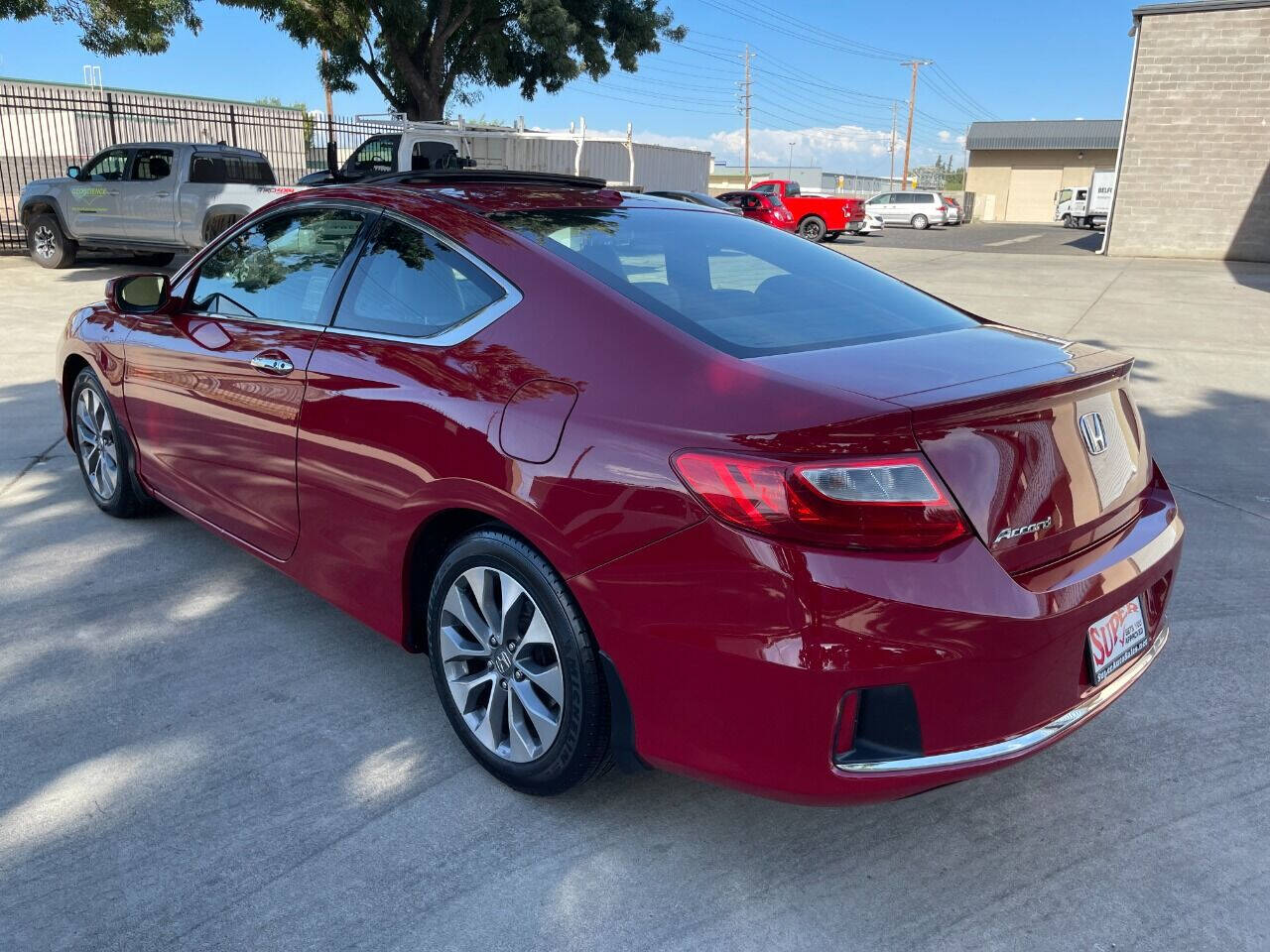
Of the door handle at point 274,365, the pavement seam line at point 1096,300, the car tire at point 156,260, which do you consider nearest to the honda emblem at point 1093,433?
the door handle at point 274,365

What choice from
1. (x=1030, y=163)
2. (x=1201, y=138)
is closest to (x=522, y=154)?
(x=1201, y=138)

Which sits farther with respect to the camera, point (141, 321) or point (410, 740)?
point (141, 321)

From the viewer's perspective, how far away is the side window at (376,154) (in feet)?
64.1

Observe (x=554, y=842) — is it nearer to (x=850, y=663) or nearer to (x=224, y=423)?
(x=850, y=663)

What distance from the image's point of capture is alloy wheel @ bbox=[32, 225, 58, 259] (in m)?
15.5

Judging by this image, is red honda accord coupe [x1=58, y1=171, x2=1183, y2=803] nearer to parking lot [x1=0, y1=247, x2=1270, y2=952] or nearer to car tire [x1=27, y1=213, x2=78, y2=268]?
parking lot [x1=0, y1=247, x2=1270, y2=952]

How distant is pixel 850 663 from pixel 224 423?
246cm

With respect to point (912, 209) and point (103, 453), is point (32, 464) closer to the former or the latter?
point (103, 453)

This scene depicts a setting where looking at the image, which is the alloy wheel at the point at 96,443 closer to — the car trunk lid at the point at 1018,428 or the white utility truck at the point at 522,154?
Answer: the car trunk lid at the point at 1018,428

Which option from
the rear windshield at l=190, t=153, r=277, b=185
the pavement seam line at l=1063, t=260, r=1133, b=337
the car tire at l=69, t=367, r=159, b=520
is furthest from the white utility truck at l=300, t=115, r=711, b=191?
the car tire at l=69, t=367, r=159, b=520

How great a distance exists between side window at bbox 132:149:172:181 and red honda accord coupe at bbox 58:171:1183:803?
41.6 feet

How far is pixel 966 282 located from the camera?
17.7 meters

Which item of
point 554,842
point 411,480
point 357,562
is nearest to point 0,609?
point 357,562

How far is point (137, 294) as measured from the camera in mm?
4148
